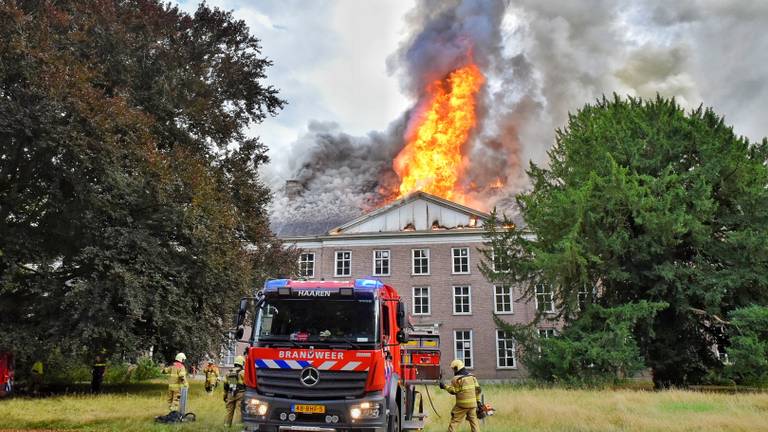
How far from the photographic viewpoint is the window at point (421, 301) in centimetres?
4134

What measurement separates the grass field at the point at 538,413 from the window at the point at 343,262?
2369 centimetres

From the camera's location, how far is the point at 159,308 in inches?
720

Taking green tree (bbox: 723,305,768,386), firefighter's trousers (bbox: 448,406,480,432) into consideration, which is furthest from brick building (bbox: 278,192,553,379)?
firefighter's trousers (bbox: 448,406,480,432)

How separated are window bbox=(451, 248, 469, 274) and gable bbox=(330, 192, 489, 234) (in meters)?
1.84

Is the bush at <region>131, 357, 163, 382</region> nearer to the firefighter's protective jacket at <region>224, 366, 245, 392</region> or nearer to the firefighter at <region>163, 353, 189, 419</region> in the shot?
the firefighter at <region>163, 353, 189, 419</region>

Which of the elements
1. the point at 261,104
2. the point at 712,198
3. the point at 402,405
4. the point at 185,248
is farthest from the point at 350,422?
the point at 712,198

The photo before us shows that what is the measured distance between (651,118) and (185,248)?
2395 cm

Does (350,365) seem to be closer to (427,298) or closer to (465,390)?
(465,390)

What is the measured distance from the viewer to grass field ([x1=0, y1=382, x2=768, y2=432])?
12633 mm

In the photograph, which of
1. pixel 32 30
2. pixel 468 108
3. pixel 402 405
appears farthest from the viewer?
pixel 468 108

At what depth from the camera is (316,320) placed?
8805 mm

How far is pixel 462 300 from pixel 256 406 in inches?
1335

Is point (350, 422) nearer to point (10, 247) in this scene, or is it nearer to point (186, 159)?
point (186, 159)

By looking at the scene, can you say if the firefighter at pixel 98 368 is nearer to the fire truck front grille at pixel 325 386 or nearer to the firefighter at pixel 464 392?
the fire truck front grille at pixel 325 386
